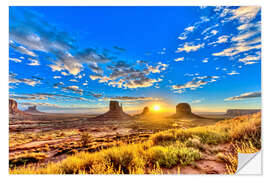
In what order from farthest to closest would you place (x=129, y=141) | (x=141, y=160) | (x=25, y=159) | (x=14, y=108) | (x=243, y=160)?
(x=129, y=141), (x=14, y=108), (x=25, y=159), (x=243, y=160), (x=141, y=160)

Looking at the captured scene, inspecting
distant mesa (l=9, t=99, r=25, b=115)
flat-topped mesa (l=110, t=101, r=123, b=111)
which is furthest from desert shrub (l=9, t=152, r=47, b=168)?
flat-topped mesa (l=110, t=101, r=123, b=111)

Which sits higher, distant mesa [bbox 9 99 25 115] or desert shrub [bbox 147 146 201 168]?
distant mesa [bbox 9 99 25 115]

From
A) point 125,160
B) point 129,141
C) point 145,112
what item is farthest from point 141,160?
point 145,112

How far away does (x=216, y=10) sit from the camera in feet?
8.57

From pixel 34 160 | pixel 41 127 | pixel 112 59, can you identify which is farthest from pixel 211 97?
pixel 41 127

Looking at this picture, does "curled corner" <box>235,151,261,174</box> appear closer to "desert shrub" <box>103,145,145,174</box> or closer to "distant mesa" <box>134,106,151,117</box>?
"desert shrub" <box>103,145,145,174</box>

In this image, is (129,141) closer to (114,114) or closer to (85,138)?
(114,114)

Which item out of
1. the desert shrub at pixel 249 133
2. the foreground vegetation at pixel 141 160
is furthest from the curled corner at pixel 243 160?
the desert shrub at pixel 249 133

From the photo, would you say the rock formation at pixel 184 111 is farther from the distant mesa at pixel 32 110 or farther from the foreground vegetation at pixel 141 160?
the distant mesa at pixel 32 110

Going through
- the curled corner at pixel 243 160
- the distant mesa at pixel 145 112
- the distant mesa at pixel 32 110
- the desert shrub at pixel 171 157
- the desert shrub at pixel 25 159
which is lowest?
the desert shrub at pixel 25 159

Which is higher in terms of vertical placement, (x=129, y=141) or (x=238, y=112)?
(x=238, y=112)

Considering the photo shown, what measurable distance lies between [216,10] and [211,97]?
2.27m

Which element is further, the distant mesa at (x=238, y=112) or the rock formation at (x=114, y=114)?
the rock formation at (x=114, y=114)

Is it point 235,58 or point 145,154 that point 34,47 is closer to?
point 145,154
